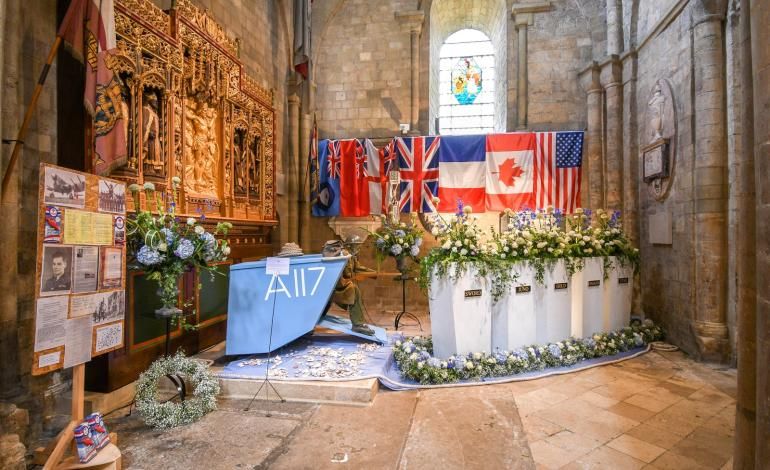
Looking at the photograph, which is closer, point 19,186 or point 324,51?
point 19,186

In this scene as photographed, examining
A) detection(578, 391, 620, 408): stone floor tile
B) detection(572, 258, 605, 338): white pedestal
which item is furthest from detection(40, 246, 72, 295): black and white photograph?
detection(572, 258, 605, 338): white pedestal

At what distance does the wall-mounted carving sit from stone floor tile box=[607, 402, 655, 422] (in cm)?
366

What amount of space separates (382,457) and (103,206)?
2518 mm

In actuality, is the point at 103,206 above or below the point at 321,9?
below

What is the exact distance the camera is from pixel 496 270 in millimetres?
4285

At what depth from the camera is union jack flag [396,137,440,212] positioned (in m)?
8.02

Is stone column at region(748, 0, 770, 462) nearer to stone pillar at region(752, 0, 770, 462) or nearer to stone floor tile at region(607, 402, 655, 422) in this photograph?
stone pillar at region(752, 0, 770, 462)

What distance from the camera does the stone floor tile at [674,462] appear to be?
2585 mm

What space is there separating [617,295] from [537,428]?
3.18 metres

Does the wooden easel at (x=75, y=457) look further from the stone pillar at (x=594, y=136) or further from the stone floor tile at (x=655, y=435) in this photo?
the stone pillar at (x=594, y=136)

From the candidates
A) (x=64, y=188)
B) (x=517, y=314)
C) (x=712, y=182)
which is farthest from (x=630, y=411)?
(x=64, y=188)

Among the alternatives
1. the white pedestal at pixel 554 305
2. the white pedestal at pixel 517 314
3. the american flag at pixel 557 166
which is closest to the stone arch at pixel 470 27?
the american flag at pixel 557 166

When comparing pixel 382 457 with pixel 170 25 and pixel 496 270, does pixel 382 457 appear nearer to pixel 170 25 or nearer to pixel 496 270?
pixel 496 270

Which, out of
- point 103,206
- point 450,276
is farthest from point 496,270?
point 103,206
